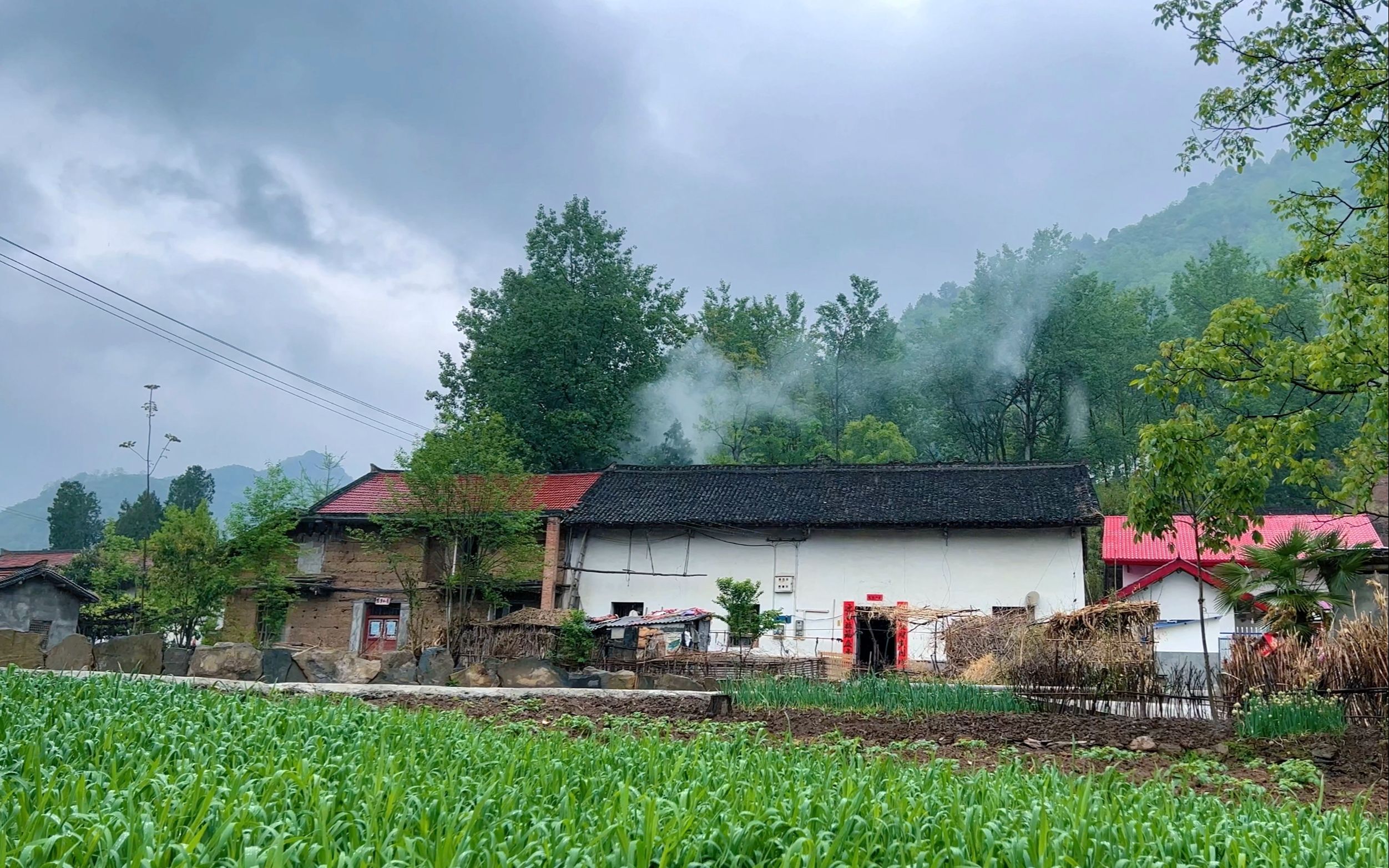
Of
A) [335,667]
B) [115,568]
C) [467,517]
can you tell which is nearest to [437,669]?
[335,667]

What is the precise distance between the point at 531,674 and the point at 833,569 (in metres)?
15.1

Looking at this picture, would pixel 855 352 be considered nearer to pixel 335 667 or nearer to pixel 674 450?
pixel 674 450

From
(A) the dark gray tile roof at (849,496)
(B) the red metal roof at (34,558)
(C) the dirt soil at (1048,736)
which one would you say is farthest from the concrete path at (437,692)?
(B) the red metal roof at (34,558)

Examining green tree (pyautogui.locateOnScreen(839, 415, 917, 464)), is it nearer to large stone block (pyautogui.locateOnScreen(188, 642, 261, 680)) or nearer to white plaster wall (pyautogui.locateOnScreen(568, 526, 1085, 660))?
white plaster wall (pyautogui.locateOnScreen(568, 526, 1085, 660))

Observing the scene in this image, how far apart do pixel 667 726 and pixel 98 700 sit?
4.67 m

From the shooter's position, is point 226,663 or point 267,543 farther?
point 267,543

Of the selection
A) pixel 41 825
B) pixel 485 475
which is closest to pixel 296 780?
pixel 41 825

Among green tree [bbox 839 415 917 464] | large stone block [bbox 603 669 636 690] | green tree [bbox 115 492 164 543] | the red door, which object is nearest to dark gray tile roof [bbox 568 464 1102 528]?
the red door

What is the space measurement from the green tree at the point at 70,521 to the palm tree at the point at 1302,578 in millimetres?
67082

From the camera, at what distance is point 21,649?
51.0ft

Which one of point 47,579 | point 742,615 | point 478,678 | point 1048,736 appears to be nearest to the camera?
point 1048,736

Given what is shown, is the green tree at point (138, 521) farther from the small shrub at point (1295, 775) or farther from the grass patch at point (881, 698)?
the small shrub at point (1295, 775)

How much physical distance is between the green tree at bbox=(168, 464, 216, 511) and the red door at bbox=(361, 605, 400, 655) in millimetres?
37522

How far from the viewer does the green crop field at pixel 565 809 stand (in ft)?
14.0
